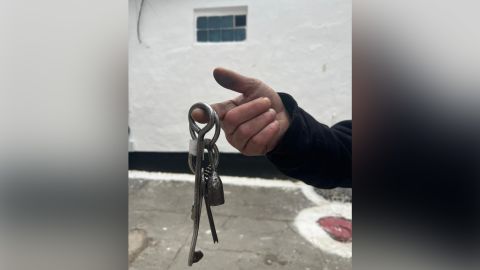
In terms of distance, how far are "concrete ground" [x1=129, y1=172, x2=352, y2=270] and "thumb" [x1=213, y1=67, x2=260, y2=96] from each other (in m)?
1.21

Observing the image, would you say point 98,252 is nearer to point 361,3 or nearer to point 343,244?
point 361,3

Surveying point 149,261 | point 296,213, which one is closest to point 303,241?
point 296,213

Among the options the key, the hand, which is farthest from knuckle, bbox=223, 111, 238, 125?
the key

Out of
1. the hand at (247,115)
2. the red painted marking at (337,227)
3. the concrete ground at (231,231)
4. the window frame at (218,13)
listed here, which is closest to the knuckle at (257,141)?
the hand at (247,115)

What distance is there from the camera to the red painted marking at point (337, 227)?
175 centimetres

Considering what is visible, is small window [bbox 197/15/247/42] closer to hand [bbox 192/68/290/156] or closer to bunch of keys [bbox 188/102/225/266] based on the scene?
hand [bbox 192/68/290/156]

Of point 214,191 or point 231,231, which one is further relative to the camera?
point 231,231

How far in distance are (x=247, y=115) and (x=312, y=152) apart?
181 mm

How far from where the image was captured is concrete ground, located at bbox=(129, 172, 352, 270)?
1521 mm

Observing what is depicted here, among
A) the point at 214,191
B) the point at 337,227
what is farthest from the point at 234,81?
the point at 337,227

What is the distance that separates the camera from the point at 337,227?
1.91m

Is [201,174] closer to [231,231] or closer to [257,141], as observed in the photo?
[257,141]

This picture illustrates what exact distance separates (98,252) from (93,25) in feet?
0.91

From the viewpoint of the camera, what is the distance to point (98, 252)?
0.40 meters
